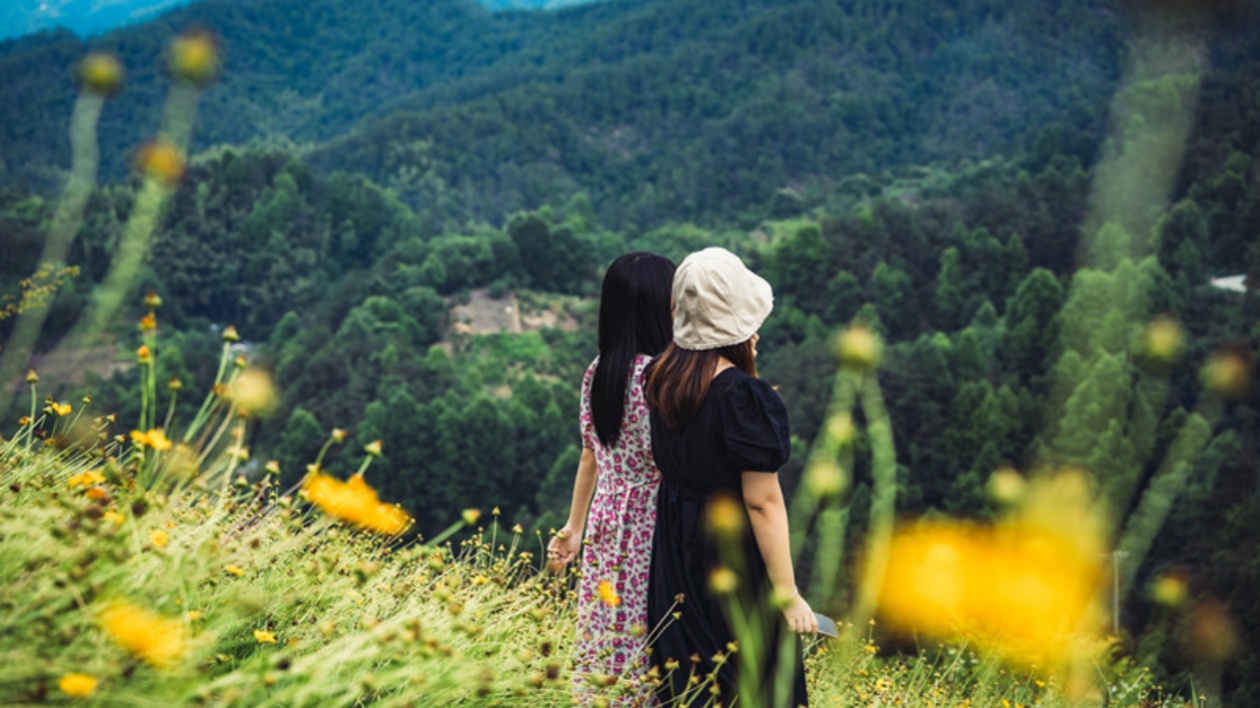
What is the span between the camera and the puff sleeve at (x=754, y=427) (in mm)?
2125

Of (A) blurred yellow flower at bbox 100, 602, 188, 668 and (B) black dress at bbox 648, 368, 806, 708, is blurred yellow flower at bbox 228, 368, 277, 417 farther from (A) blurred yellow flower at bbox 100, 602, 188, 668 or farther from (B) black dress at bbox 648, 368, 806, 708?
(B) black dress at bbox 648, 368, 806, 708

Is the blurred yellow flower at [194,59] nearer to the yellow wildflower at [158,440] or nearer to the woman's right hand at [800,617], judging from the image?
the yellow wildflower at [158,440]

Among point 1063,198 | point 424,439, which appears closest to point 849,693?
point 424,439

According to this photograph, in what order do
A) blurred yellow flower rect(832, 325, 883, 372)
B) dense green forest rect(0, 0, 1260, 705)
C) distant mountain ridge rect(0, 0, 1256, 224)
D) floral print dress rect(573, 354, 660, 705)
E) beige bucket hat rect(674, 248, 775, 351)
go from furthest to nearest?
1. distant mountain ridge rect(0, 0, 1256, 224)
2. dense green forest rect(0, 0, 1260, 705)
3. floral print dress rect(573, 354, 660, 705)
4. beige bucket hat rect(674, 248, 775, 351)
5. blurred yellow flower rect(832, 325, 883, 372)

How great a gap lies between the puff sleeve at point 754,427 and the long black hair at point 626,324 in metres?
0.34

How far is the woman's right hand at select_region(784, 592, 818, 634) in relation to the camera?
2.06m

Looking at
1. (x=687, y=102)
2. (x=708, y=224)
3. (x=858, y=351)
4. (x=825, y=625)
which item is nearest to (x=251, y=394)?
(x=858, y=351)

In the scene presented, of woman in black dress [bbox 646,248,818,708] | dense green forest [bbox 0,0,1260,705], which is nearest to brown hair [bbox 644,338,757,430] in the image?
woman in black dress [bbox 646,248,818,708]

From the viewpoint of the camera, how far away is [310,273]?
65.9 meters

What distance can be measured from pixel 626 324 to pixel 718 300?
1.22ft

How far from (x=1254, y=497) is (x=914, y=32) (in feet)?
280

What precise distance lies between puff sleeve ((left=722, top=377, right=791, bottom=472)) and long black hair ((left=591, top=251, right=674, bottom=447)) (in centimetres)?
34

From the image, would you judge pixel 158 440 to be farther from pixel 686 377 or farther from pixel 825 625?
pixel 825 625

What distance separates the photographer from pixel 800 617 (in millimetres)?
2070
